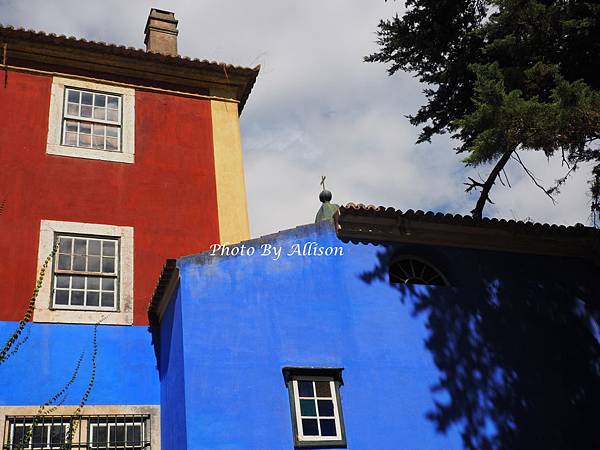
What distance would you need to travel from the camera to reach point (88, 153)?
39.0 ft

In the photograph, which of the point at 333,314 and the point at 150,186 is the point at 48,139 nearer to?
the point at 150,186

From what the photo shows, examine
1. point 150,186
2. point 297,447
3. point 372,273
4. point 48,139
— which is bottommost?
point 297,447

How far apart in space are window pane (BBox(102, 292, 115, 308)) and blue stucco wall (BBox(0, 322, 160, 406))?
1.52ft

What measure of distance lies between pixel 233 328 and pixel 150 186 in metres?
4.04

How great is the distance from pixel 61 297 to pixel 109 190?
2.17m

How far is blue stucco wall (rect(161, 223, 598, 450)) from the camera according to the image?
8727 mm

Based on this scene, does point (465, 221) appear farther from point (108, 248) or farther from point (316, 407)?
point (108, 248)

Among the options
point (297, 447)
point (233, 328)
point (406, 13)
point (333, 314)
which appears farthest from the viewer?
point (406, 13)

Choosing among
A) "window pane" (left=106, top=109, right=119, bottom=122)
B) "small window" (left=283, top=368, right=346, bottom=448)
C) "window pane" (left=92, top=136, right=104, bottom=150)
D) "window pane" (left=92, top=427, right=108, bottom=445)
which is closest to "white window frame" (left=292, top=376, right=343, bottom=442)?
"small window" (left=283, top=368, right=346, bottom=448)

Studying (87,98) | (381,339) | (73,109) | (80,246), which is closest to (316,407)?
(381,339)

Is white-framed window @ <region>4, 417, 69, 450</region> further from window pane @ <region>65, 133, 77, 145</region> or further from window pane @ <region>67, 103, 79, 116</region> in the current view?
window pane @ <region>67, 103, 79, 116</region>

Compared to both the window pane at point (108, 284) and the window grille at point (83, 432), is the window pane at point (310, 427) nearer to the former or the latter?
the window grille at point (83, 432)

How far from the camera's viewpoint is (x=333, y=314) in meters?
9.73

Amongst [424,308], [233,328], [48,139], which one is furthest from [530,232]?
[48,139]
